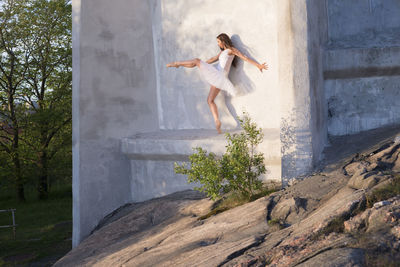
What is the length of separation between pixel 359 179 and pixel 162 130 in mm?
5444

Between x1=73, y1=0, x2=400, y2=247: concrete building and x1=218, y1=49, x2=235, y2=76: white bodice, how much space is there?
A: 9.5 inches

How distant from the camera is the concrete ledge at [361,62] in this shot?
785 centimetres

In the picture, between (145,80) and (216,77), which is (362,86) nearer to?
(216,77)

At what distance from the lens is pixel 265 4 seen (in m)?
8.21

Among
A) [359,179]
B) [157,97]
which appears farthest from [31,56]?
[359,179]

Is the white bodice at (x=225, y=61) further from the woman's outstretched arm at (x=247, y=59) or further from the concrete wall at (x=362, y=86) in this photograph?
the concrete wall at (x=362, y=86)

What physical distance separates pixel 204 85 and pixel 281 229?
4.61 metres

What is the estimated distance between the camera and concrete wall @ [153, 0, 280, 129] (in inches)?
327

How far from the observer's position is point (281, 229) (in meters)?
5.38

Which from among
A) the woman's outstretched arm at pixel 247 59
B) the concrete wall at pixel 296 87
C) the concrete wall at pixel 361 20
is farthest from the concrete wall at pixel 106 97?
the concrete wall at pixel 361 20

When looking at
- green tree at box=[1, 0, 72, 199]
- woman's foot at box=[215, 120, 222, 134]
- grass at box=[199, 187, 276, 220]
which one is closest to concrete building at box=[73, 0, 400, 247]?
woman's foot at box=[215, 120, 222, 134]

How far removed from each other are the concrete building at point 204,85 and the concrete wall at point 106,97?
0.02 meters

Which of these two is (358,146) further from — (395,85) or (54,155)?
(54,155)

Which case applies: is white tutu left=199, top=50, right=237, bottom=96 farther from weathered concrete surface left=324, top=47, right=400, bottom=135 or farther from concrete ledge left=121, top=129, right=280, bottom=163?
weathered concrete surface left=324, top=47, right=400, bottom=135
